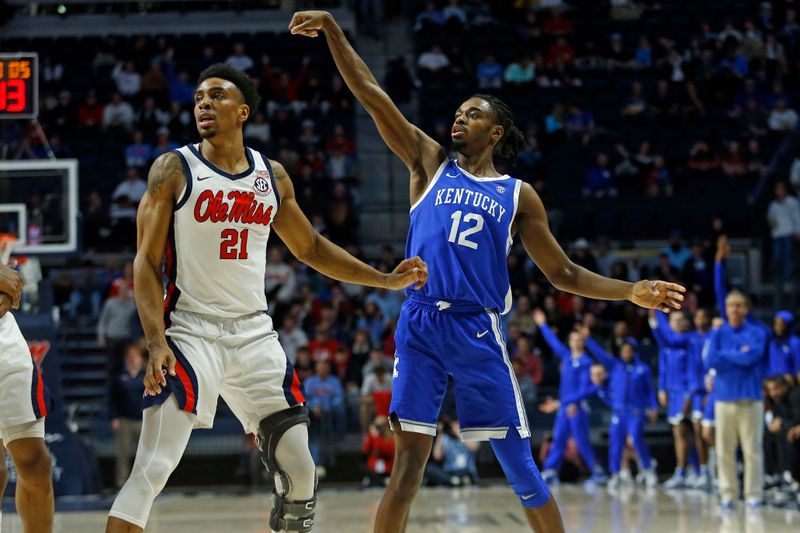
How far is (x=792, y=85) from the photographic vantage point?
21547 mm

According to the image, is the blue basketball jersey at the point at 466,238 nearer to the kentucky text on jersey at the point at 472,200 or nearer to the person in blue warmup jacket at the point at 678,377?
the kentucky text on jersey at the point at 472,200

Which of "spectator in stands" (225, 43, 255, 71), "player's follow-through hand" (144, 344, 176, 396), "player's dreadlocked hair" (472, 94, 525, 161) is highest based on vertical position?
"spectator in stands" (225, 43, 255, 71)

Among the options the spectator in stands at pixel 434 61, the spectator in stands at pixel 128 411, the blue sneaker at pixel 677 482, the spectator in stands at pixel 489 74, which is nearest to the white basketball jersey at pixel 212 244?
the spectator in stands at pixel 128 411

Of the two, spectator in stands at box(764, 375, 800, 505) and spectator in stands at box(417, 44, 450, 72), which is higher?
spectator in stands at box(417, 44, 450, 72)

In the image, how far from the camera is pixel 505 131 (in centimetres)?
622

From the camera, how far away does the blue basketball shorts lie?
5668mm

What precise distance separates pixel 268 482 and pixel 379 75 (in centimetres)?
1074

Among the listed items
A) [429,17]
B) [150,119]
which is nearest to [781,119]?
[429,17]

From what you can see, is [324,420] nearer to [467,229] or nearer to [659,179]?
[659,179]

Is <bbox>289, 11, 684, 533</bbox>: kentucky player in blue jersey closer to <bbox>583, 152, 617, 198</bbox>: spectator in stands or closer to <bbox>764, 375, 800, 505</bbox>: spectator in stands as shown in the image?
<bbox>764, 375, 800, 505</bbox>: spectator in stands

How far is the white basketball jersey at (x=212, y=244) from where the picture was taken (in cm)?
515

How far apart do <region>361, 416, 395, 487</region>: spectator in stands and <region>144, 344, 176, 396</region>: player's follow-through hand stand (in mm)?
9115

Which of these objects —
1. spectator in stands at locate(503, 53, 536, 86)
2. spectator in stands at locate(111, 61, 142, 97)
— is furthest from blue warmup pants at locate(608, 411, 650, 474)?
spectator in stands at locate(111, 61, 142, 97)

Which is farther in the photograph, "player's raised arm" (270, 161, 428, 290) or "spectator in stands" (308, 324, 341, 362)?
"spectator in stands" (308, 324, 341, 362)
